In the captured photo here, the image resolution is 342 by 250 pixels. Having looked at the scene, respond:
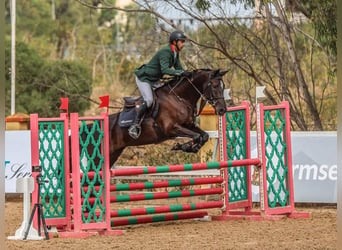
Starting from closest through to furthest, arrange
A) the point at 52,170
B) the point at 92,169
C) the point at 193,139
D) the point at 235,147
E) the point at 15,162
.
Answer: the point at 52,170 → the point at 92,169 → the point at 193,139 → the point at 235,147 → the point at 15,162

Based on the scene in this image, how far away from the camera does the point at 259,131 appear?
30.0 ft

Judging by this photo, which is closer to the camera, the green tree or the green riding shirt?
the green riding shirt

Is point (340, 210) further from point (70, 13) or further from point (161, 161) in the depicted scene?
point (70, 13)

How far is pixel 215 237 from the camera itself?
25.2 feet

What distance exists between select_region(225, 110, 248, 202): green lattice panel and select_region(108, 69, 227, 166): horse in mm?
396

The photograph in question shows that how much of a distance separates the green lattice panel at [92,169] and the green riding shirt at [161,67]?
3.76 feet

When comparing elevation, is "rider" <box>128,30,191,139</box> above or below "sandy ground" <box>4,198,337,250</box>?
above

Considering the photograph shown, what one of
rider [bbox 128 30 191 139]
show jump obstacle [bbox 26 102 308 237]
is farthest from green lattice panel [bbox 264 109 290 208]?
rider [bbox 128 30 191 139]

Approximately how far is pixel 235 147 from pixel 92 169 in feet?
6.37

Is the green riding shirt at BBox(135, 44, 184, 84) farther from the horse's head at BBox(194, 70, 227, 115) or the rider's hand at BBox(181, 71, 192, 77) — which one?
the horse's head at BBox(194, 70, 227, 115)

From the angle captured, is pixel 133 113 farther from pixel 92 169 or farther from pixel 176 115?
pixel 92 169

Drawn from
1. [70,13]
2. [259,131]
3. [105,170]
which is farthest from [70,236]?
[70,13]

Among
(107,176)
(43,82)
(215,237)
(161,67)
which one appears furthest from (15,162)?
(43,82)

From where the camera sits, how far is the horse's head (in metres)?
8.75
